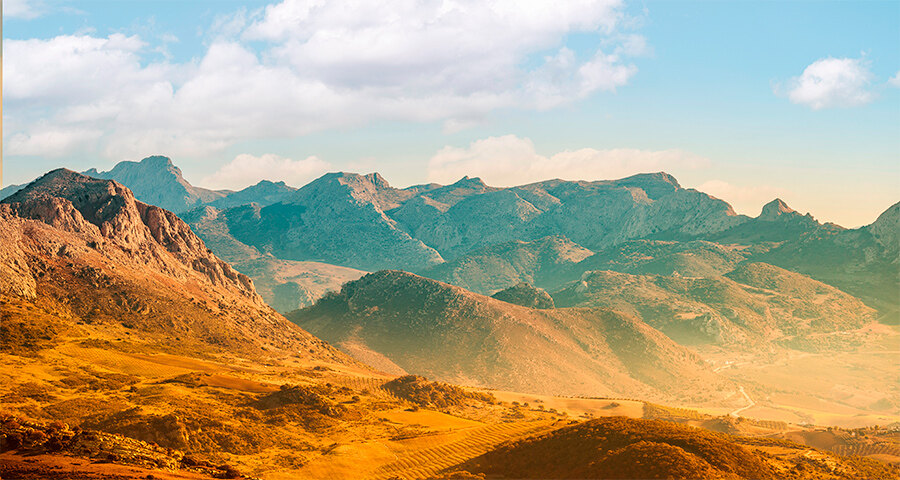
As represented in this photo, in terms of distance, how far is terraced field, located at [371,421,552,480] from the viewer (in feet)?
192

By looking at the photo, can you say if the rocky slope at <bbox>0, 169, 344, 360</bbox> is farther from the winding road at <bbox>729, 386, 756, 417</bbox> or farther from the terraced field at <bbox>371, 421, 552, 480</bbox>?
the winding road at <bbox>729, 386, 756, 417</bbox>

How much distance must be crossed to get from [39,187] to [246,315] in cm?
6245

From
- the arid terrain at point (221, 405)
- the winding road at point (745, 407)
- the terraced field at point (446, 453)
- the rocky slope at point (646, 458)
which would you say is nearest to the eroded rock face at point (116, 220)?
the arid terrain at point (221, 405)

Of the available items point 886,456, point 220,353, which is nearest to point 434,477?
point 886,456

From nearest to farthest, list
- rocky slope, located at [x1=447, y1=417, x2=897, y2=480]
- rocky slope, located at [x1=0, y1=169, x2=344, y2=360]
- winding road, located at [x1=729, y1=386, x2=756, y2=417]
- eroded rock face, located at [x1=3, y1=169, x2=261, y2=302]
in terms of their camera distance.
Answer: rocky slope, located at [x1=447, y1=417, x2=897, y2=480], rocky slope, located at [x1=0, y1=169, x2=344, y2=360], eroded rock face, located at [x1=3, y1=169, x2=261, y2=302], winding road, located at [x1=729, y1=386, x2=756, y2=417]

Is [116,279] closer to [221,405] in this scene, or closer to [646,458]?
[221,405]

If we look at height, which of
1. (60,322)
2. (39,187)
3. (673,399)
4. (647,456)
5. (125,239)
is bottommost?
(673,399)

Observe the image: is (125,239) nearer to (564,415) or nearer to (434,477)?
(564,415)

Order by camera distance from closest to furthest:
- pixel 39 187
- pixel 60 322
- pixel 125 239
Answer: pixel 60 322, pixel 125 239, pixel 39 187

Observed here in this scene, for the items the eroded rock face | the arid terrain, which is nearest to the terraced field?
the arid terrain

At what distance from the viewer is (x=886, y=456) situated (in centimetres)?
7269

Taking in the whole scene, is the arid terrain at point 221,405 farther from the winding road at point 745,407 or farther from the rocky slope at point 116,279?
the winding road at point 745,407

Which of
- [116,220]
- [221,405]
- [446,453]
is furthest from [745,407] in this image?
[116,220]

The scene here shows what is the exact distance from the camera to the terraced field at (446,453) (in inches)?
2298
